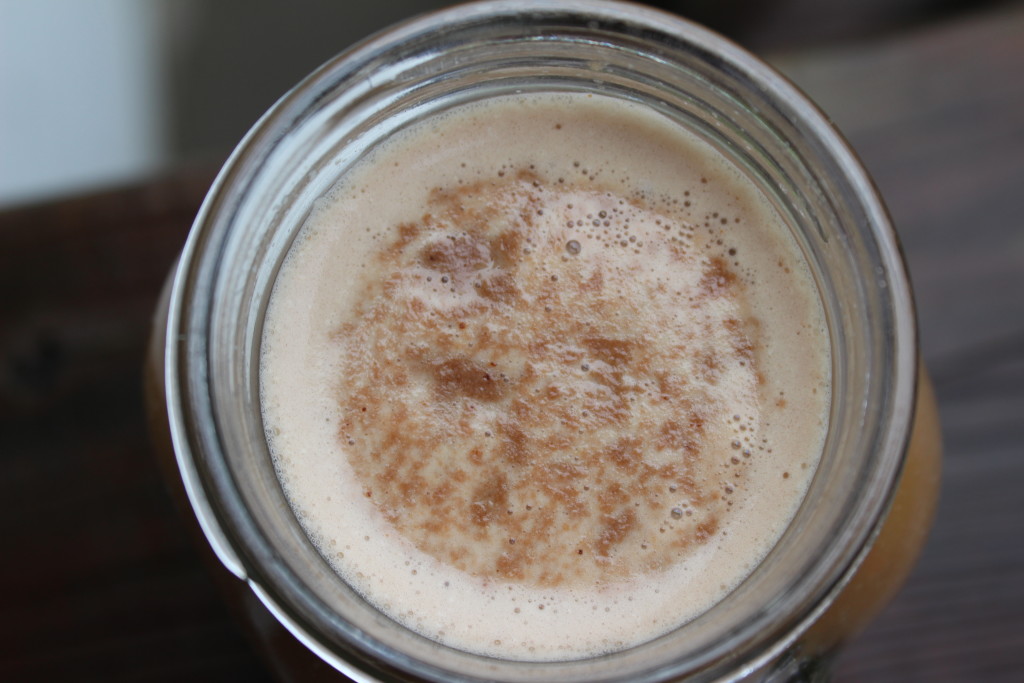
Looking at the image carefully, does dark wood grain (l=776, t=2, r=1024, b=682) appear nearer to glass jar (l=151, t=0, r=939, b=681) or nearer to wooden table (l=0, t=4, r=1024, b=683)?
wooden table (l=0, t=4, r=1024, b=683)

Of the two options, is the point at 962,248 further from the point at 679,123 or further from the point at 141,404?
the point at 141,404

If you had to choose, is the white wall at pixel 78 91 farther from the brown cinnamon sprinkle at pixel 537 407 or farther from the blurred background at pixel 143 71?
the brown cinnamon sprinkle at pixel 537 407

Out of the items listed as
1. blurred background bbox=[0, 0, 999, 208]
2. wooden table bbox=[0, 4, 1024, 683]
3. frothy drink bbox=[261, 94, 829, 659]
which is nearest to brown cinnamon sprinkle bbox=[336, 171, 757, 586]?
frothy drink bbox=[261, 94, 829, 659]

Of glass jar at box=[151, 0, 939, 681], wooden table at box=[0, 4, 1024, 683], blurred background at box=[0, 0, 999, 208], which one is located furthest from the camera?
blurred background at box=[0, 0, 999, 208]

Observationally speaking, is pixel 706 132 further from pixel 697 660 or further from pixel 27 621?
pixel 27 621

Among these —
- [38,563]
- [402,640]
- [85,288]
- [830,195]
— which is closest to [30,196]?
[85,288]

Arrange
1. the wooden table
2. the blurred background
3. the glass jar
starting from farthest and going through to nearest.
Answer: the blurred background → the wooden table → the glass jar
